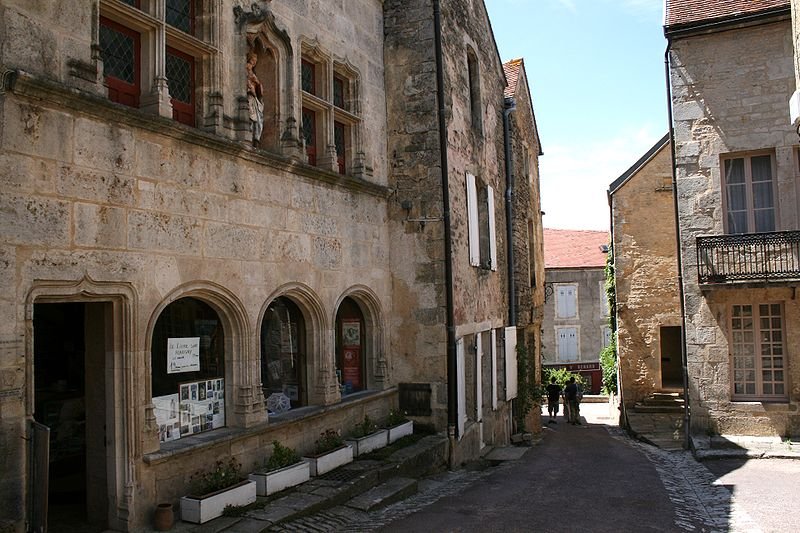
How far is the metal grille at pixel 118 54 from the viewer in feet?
19.0

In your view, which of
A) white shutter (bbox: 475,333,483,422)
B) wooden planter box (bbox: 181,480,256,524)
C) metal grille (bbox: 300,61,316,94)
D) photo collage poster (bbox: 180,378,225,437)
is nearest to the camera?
wooden planter box (bbox: 181,480,256,524)

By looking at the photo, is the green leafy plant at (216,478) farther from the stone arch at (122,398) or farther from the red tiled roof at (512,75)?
the red tiled roof at (512,75)

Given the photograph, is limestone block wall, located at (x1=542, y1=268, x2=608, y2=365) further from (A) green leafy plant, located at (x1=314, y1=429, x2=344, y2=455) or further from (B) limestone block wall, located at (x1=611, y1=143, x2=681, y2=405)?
(A) green leafy plant, located at (x1=314, y1=429, x2=344, y2=455)

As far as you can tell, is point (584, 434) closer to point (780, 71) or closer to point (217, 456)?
point (780, 71)

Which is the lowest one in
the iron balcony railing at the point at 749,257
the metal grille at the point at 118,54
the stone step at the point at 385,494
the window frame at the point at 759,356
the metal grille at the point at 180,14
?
the stone step at the point at 385,494

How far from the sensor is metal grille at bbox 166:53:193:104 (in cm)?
657

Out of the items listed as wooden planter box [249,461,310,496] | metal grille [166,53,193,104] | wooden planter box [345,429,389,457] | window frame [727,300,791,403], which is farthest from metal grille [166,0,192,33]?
window frame [727,300,791,403]

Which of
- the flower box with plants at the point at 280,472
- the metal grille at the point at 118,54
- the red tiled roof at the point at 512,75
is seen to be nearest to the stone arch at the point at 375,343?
the flower box with plants at the point at 280,472

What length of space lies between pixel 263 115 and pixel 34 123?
3.23 metres

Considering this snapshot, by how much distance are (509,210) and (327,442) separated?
7941mm

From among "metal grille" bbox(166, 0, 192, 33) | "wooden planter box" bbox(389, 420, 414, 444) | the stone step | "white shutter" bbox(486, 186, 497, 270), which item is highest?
"metal grille" bbox(166, 0, 192, 33)

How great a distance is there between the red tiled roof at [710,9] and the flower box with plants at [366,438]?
7.93 m

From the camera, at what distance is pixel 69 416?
7734 mm

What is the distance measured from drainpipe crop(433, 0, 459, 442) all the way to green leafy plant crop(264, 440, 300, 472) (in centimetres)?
303
